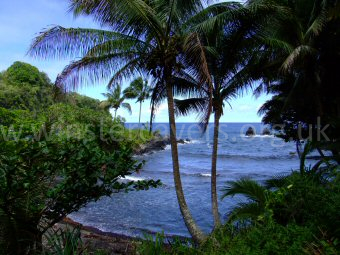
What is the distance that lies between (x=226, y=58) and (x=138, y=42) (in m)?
2.71

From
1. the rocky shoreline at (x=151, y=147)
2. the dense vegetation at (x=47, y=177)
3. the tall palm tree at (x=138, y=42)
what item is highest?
the tall palm tree at (x=138, y=42)

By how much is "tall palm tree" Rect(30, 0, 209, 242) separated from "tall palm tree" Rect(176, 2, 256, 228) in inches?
31.4

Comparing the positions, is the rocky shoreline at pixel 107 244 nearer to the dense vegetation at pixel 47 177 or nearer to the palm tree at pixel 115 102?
the dense vegetation at pixel 47 177

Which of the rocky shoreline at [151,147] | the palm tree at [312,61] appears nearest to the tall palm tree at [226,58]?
the palm tree at [312,61]

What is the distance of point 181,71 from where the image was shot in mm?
9117

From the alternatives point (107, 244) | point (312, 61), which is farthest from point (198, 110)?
point (312, 61)

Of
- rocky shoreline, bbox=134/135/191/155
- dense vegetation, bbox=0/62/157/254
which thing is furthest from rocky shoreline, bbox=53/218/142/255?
rocky shoreline, bbox=134/135/191/155

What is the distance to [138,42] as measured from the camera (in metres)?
8.12

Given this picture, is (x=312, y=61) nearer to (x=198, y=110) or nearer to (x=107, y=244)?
(x=198, y=110)

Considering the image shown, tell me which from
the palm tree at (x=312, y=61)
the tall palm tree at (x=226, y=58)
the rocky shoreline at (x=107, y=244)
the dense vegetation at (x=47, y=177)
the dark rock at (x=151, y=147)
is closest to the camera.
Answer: the dense vegetation at (x=47, y=177)

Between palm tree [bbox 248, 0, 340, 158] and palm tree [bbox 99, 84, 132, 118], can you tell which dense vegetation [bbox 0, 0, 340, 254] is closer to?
palm tree [bbox 248, 0, 340, 158]

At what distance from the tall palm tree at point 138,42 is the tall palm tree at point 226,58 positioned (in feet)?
2.62

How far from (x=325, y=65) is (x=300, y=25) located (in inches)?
81.2

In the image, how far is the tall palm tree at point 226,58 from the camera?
8977 mm
